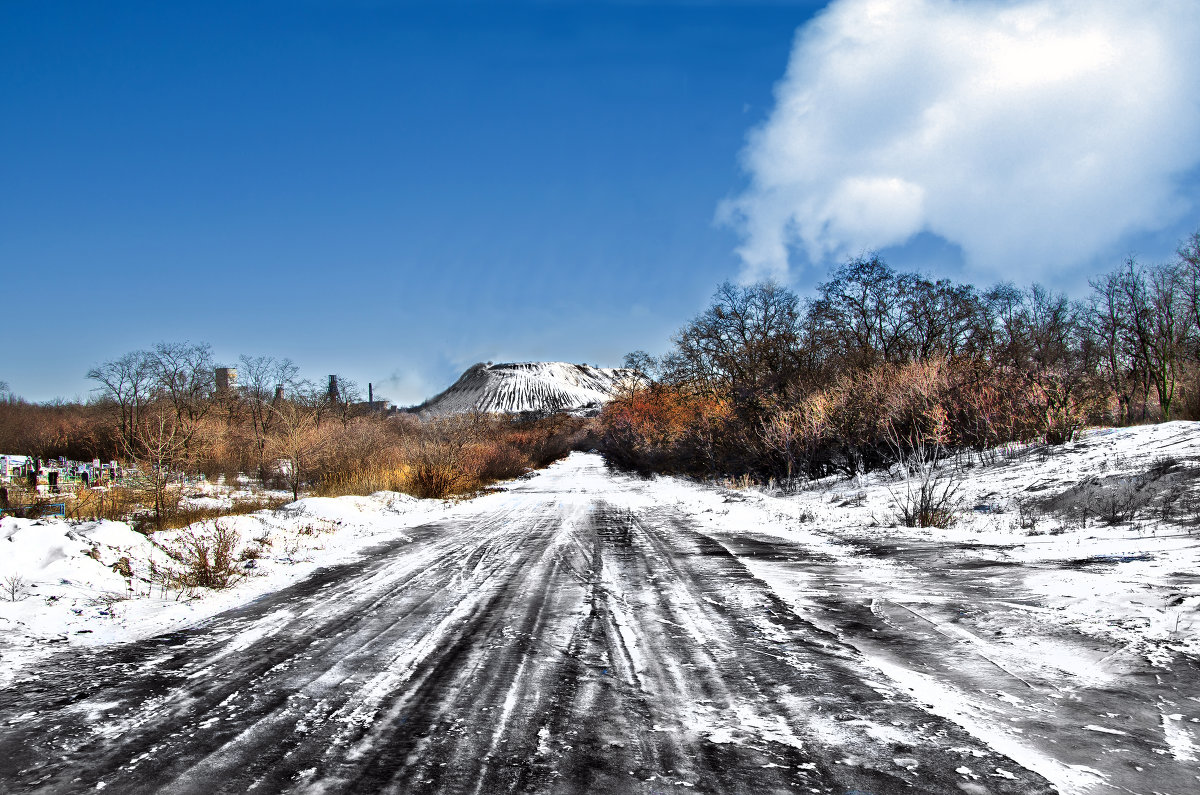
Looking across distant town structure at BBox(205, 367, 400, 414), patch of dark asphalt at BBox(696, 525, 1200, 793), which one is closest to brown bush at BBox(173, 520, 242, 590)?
patch of dark asphalt at BBox(696, 525, 1200, 793)

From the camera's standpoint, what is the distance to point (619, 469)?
4409 centimetres

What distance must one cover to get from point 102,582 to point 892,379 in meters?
19.1

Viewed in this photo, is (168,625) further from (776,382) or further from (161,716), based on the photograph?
(776,382)

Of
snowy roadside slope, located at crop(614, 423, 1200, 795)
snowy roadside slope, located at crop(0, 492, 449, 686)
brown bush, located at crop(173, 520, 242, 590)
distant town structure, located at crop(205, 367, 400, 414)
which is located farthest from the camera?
distant town structure, located at crop(205, 367, 400, 414)

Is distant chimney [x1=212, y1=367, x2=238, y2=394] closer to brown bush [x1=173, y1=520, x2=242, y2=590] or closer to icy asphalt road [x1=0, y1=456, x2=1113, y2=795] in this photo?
brown bush [x1=173, y1=520, x2=242, y2=590]

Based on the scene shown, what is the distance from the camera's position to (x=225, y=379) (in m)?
52.8

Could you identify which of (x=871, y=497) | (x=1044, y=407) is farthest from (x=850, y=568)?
(x=1044, y=407)

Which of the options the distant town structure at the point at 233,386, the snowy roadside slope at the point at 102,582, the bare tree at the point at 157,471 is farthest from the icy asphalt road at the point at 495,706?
the distant town structure at the point at 233,386

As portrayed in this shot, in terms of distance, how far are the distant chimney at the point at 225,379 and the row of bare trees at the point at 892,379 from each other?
30.7m

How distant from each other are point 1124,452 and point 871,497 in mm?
4567

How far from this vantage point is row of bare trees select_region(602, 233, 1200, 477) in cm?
1698

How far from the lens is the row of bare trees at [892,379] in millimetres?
16984

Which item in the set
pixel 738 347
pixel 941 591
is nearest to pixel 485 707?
pixel 941 591

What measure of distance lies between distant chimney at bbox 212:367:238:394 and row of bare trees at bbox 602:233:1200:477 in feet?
101
